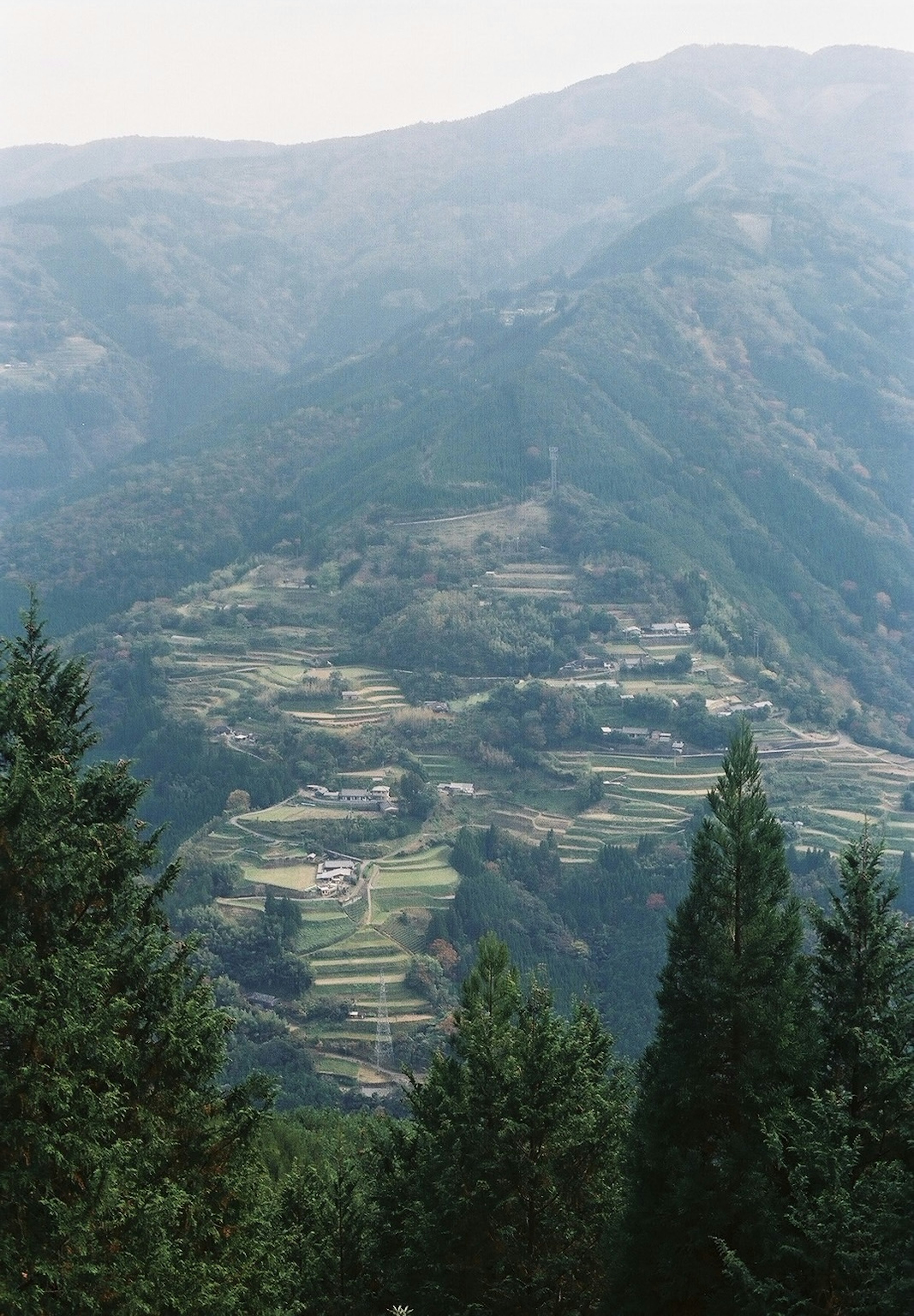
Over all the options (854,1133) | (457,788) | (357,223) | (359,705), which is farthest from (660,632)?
(357,223)

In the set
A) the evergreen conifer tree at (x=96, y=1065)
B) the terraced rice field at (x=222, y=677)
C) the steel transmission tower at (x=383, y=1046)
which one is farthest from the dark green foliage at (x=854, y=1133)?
the terraced rice field at (x=222, y=677)

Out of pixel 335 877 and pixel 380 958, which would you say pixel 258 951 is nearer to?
pixel 380 958

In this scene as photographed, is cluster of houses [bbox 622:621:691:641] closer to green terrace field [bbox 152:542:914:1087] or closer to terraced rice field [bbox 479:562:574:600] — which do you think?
green terrace field [bbox 152:542:914:1087]

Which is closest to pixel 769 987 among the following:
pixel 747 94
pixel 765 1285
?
pixel 765 1285

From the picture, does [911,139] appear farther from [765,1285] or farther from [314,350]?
[765,1285]

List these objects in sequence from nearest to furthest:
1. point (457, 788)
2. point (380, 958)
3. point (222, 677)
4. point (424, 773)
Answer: point (380, 958) → point (457, 788) → point (424, 773) → point (222, 677)
